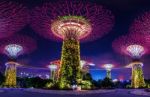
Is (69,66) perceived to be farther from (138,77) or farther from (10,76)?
(10,76)

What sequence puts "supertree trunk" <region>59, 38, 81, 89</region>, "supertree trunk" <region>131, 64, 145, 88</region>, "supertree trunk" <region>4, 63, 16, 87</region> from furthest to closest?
1. "supertree trunk" <region>4, 63, 16, 87</region>
2. "supertree trunk" <region>131, 64, 145, 88</region>
3. "supertree trunk" <region>59, 38, 81, 89</region>

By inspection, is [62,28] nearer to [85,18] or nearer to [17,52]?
[85,18]

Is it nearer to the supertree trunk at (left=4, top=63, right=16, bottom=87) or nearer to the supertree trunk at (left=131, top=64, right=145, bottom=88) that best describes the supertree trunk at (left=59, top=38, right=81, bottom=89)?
the supertree trunk at (left=131, top=64, right=145, bottom=88)

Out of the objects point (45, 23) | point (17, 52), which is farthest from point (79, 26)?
point (17, 52)

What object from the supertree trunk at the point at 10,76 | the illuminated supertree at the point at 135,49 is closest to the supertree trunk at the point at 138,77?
the illuminated supertree at the point at 135,49

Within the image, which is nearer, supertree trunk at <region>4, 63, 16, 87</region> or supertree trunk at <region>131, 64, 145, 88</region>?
supertree trunk at <region>131, 64, 145, 88</region>

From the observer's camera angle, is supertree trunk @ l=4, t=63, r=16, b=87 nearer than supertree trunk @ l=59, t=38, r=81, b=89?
No

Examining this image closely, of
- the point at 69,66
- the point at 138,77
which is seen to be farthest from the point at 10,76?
the point at 138,77

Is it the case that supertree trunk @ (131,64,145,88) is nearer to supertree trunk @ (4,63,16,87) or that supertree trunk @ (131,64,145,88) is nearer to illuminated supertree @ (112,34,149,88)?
illuminated supertree @ (112,34,149,88)

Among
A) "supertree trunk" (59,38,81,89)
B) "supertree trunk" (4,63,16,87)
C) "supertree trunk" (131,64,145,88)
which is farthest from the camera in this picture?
"supertree trunk" (4,63,16,87)

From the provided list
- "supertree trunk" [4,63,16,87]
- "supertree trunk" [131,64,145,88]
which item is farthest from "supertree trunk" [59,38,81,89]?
"supertree trunk" [4,63,16,87]
